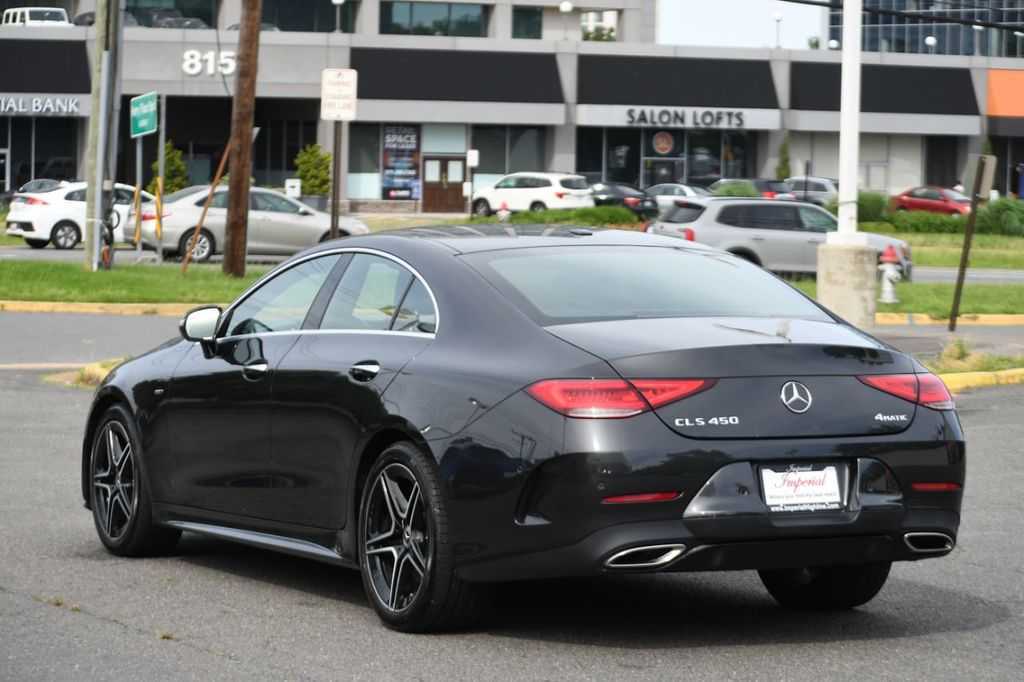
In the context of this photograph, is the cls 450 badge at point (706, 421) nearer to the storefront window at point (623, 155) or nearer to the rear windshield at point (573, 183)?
the rear windshield at point (573, 183)

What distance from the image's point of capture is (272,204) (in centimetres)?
3612

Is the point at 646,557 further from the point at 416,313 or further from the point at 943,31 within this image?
the point at 943,31

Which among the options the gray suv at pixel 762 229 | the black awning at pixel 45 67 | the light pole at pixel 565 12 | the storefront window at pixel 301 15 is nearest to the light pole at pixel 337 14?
the storefront window at pixel 301 15

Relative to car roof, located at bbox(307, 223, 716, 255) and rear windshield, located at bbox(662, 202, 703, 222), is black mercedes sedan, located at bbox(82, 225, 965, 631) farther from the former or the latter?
rear windshield, located at bbox(662, 202, 703, 222)

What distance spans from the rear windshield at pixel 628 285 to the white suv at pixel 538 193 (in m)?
48.7

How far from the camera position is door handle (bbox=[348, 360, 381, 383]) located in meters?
6.91

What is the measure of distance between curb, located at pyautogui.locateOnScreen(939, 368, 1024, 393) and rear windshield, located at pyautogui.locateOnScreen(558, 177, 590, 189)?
40.8m

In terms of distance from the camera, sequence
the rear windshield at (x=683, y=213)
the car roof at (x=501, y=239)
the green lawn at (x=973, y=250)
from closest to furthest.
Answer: the car roof at (x=501, y=239) → the rear windshield at (x=683, y=213) → the green lawn at (x=973, y=250)

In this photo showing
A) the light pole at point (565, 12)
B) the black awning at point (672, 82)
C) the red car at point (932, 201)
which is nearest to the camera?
the red car at point (932, 201)

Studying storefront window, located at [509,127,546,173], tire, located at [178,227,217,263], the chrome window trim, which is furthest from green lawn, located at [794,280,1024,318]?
storefront window, located at [509,127,546,173]

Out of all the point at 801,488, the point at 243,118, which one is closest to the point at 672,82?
the point at 243,118

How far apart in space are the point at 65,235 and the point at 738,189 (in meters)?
22.0

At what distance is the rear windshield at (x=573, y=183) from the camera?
57.7 meters

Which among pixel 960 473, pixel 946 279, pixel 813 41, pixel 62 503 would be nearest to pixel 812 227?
pixel 946 279
